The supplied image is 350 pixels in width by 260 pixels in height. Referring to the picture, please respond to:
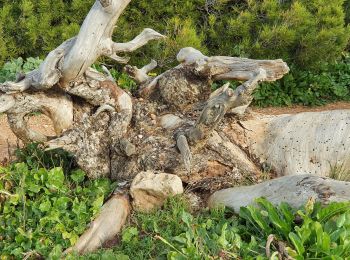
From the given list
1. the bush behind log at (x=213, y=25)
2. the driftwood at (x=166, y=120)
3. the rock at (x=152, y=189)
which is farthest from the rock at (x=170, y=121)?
the bush behind log at (x=213, y=25)

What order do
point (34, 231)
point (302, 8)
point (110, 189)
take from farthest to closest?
point (302, 8)
point (110, 189)
point (34, 231)

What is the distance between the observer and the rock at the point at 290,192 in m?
3.50

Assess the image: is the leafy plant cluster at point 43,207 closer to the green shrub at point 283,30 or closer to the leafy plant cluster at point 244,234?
the leafy plant cluster at point 244,234

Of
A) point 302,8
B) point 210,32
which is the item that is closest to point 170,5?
point 210,32

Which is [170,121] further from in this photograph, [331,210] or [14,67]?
[14,67]

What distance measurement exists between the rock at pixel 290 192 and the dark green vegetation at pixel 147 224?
86 millimetres

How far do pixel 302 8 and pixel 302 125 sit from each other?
4.09 metres

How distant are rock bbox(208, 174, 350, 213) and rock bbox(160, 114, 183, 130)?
0.65 meters

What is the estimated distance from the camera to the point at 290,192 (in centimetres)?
363

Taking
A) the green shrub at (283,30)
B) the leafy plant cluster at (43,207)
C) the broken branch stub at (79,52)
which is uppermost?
the broken branch stub at (79,52)

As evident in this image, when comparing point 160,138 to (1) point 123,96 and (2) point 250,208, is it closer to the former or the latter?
(1) point 123,96

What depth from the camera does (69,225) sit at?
3.85 metres

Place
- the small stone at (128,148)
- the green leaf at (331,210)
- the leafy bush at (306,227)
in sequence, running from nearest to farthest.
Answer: the leafy bush at (306,227)
the green leaf at (331,210)
the small stone at (128,148)

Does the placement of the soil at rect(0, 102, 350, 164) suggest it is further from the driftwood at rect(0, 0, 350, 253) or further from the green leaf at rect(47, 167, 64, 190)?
the green leaf at rect(47, 167, 64, 190)
